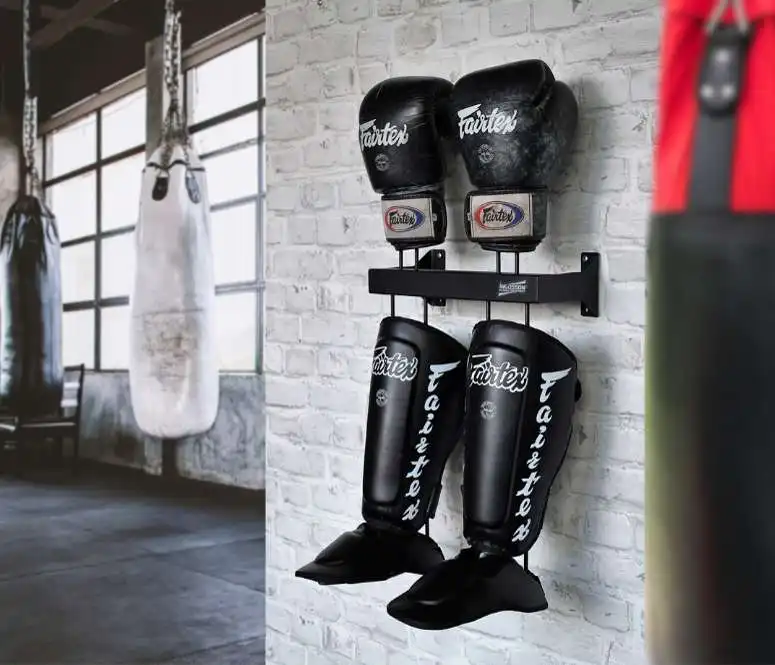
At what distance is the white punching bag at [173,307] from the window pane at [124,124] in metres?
0.13

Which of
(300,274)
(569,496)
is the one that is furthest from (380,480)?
(300,274)

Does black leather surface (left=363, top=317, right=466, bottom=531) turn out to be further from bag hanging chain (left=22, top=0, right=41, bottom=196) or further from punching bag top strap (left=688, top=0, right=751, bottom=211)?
bag hanging chain (left=22, top=0, right=41, bottom=196)

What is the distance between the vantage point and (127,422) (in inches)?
145

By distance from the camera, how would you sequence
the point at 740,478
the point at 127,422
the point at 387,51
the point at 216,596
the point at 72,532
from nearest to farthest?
the point at 740,478 < the point at 387,51 < the point at 216,596 < the point at 72,532 < the point at 127,422

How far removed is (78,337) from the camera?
12.4 ft

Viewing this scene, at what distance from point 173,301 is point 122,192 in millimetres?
524

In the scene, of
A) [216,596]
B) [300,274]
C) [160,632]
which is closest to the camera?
[300,274]

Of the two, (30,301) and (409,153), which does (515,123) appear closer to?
(409,153)

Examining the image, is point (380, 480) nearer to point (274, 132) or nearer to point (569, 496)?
point (569, 496)

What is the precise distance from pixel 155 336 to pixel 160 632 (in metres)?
1.26

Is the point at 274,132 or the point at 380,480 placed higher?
the point at 274,132

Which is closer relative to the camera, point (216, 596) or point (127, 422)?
point (216, 596)

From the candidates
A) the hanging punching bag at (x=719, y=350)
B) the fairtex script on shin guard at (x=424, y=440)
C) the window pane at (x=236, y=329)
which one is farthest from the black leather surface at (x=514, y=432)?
the window pane at (x=236, y=329)

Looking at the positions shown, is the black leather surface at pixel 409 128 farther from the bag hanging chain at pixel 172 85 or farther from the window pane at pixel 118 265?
the window pane at pixel 118 265
